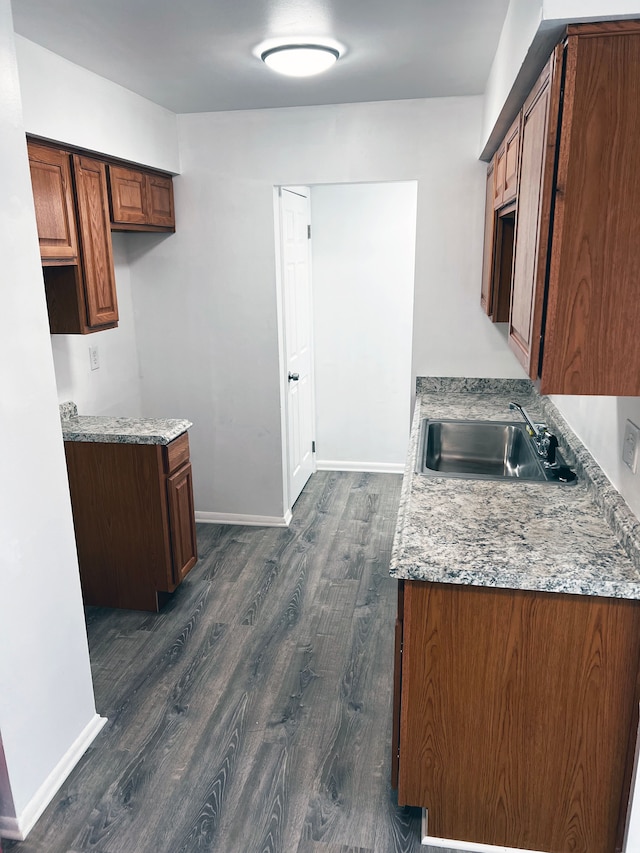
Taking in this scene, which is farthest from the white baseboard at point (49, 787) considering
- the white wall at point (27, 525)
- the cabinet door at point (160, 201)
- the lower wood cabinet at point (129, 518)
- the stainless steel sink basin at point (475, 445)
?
the cabinet door at point (160, 201)

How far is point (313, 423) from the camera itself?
4867 millimetres

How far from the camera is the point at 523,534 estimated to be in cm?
180

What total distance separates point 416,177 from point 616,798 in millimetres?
2926

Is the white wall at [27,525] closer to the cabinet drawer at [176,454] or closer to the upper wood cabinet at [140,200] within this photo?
the cabinet drawer at [176,454]

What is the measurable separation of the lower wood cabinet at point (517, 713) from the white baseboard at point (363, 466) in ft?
10.3

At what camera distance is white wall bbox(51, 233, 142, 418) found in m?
3.26

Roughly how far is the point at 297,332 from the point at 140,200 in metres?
1.34

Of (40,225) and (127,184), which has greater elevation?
(127,184)

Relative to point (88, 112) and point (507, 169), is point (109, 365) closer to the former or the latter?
point (88, 112)

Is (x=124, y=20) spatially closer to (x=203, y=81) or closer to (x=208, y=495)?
(x=203, y=81)

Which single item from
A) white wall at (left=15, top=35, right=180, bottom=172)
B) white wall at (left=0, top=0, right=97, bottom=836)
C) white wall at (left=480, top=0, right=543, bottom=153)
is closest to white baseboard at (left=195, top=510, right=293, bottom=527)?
white wall at (left=0, top=0, right=97, bottom=836)

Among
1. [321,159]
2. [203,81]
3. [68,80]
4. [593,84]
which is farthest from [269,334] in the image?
[593,84]

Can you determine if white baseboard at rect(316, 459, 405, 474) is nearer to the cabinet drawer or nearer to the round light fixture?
the cabinet drawer

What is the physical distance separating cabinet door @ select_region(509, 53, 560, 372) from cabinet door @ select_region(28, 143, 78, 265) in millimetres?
1792
